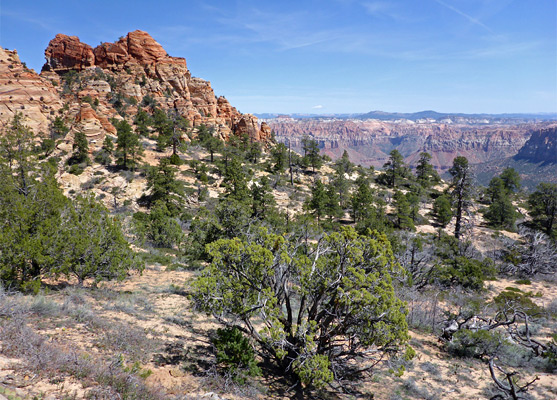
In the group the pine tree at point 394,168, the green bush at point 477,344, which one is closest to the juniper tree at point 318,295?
the green bush at point 477,344

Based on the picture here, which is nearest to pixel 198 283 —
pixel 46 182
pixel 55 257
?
pixel 55 257

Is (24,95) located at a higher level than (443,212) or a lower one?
higher

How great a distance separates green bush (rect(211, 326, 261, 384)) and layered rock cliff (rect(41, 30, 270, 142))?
228ft

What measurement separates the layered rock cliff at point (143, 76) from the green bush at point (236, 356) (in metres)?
69.5

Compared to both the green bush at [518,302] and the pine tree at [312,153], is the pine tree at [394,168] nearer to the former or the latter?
the pine tree at [312,153]

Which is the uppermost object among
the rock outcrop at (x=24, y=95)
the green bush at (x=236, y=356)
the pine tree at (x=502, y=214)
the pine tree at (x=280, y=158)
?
the rock outcrop at (x=24, y=95)

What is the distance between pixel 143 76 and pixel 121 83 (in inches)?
256

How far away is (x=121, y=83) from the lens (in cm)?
7294

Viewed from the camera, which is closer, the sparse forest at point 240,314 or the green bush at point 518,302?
the sparse forest at point 240,314

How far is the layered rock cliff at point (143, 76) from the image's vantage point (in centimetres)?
7344

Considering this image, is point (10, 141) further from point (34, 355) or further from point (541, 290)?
point (541, 290)

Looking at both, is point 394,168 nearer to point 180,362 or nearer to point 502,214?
point 502,214

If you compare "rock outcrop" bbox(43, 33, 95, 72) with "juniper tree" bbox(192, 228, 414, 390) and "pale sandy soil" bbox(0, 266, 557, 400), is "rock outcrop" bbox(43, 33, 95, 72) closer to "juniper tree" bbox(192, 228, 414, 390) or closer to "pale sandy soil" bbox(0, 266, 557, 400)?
"pale sandy soil" bbox(0, 266, 557, 400)

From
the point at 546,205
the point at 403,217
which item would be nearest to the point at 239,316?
the point at 403,217
